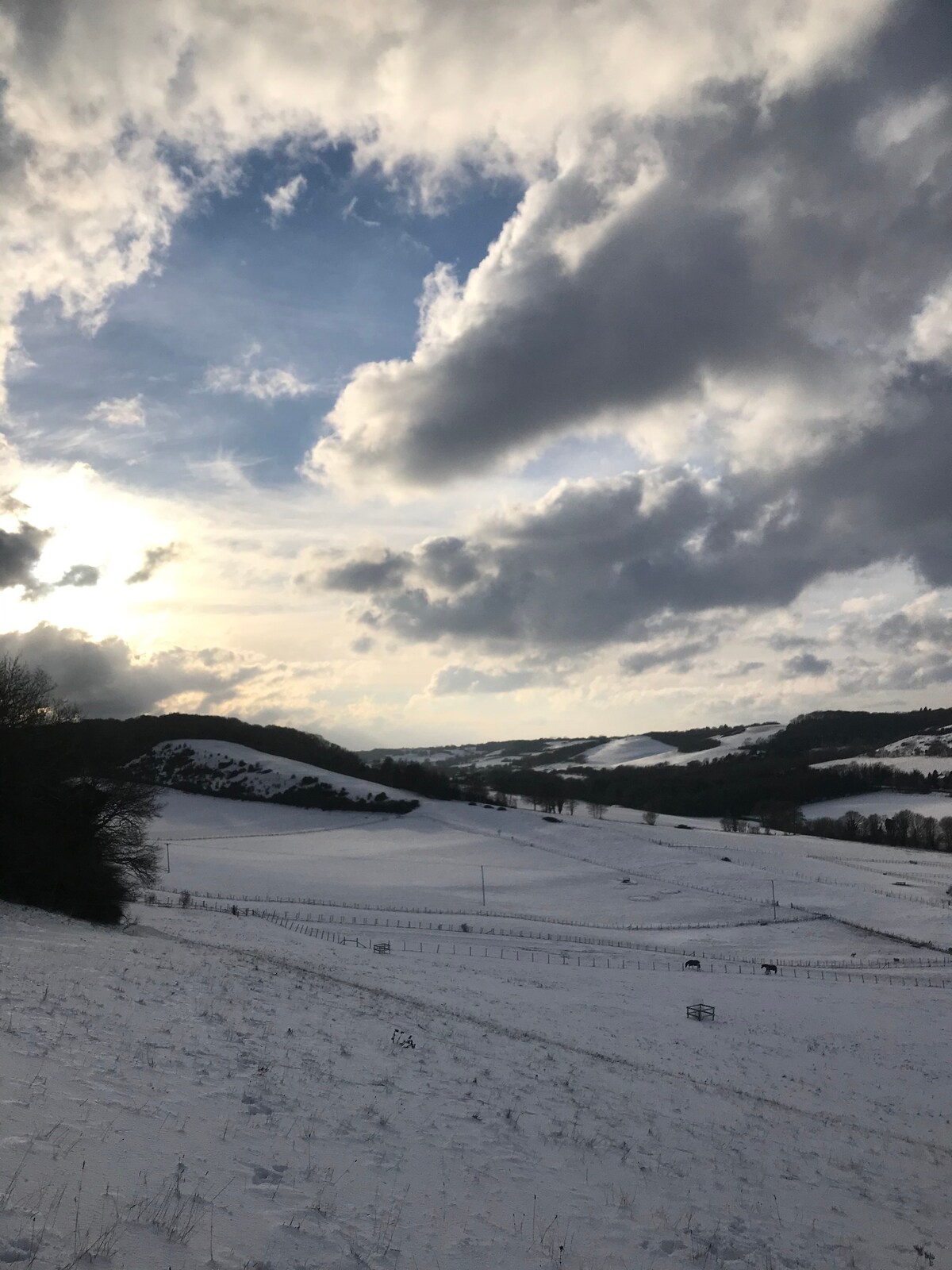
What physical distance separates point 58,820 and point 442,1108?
26524 mm

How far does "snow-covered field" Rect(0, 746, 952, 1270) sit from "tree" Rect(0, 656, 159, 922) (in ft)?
10.5

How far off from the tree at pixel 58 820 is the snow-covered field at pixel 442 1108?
3.19m

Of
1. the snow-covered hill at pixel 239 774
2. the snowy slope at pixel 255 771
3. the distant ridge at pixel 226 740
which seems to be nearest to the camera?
the snow-covered hill at pixel 239 774

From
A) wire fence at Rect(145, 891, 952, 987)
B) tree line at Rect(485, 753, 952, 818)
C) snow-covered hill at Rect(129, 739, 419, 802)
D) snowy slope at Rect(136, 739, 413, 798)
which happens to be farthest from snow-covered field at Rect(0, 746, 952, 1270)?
tree line at Rect(485, 753, 952, 818)

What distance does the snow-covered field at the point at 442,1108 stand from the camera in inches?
360

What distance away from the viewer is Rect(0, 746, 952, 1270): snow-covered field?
915 centimetres

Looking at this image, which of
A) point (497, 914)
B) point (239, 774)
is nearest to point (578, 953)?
point (497, 914)

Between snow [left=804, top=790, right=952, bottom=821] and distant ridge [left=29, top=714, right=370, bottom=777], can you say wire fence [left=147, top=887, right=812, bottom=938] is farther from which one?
snow [left=804, top=790, right=952, bottom=821]

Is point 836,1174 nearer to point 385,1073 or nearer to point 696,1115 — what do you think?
point 696,1115

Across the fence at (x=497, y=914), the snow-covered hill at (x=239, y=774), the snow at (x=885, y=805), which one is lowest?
the fence at (x=497, y=914)

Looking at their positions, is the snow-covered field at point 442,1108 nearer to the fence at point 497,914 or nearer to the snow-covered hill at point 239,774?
the fence at point 497,914

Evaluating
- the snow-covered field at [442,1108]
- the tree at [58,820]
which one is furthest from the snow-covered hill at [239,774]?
the tree at [58,820]

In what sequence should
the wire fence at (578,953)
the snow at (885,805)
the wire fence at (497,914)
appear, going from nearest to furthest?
the wire fence at (578,953) < the wire fence at (497,914) < the snow at (885,805)

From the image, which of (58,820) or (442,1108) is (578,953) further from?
(442,1108)
